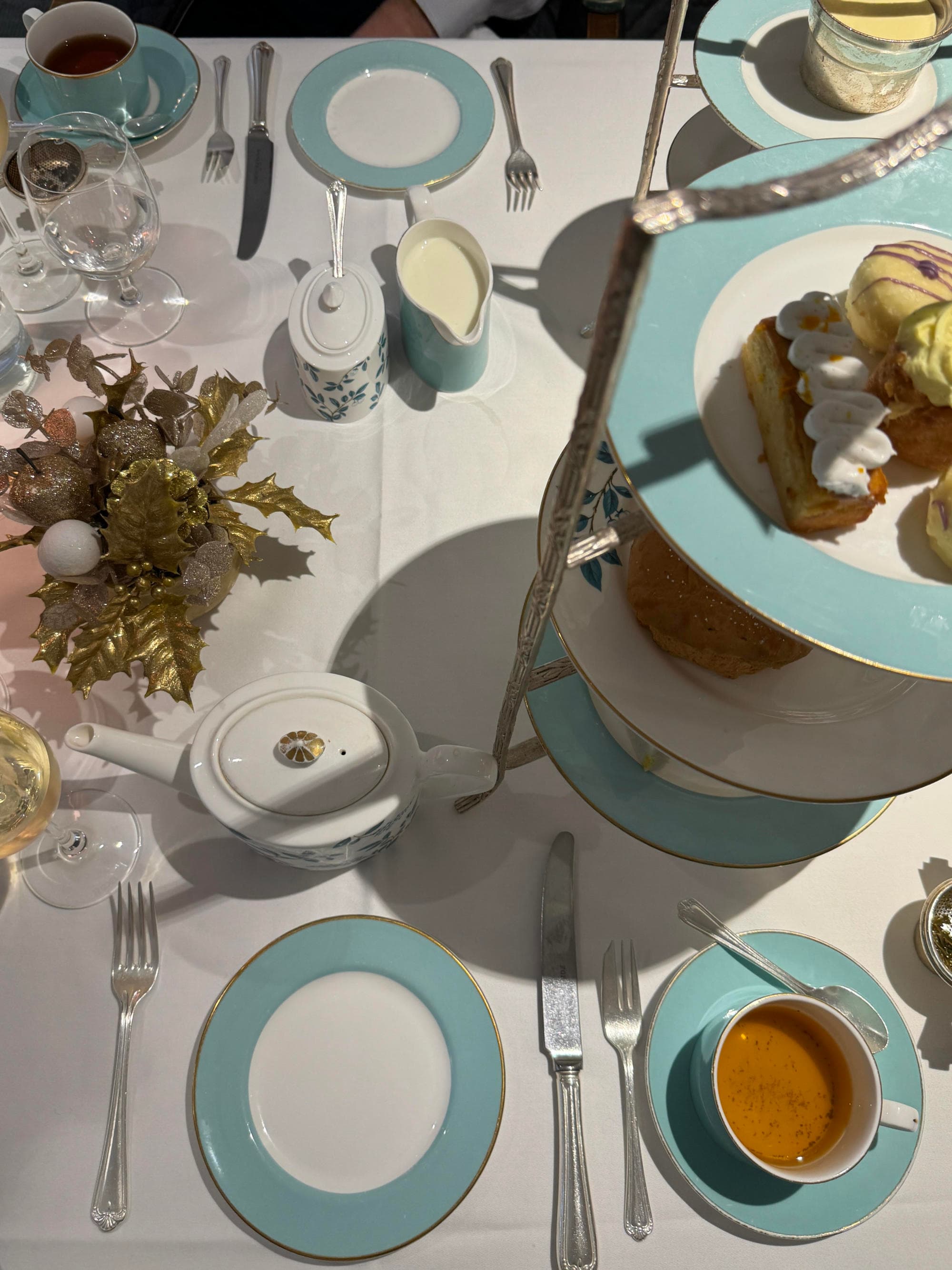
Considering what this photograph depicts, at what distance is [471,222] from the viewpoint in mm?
967

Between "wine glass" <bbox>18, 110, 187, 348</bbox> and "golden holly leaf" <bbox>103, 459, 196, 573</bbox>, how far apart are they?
1.06 feet

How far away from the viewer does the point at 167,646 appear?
2.27ft

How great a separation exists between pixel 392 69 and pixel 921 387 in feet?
2.74

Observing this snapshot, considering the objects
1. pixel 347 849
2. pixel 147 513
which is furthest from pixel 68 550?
pixel 347 849

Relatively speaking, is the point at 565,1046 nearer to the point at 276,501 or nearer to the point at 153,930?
the point at 153,930

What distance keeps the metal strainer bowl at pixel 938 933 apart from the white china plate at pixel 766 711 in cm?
23

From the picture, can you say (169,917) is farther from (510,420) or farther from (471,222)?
(471,222)

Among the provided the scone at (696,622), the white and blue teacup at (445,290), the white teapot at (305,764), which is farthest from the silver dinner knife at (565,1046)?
the white and blue teacup at (445,290)

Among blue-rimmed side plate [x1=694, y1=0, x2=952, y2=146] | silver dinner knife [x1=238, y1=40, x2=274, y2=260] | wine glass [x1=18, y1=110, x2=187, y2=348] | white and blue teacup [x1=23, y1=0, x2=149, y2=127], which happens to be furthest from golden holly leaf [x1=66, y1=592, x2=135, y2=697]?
blue-rimmed side plate [x1=694, y1=0, x2=952, y2=146]

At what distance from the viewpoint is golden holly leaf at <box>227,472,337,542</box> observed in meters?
0.75

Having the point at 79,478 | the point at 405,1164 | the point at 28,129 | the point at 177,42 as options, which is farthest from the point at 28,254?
the point at 405,1164

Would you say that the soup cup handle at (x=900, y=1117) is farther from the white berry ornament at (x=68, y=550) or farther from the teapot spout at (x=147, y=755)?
the white berry ornament at (x=68, y=550)

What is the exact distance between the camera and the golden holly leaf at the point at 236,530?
2.38ft

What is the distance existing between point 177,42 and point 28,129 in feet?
0.70
